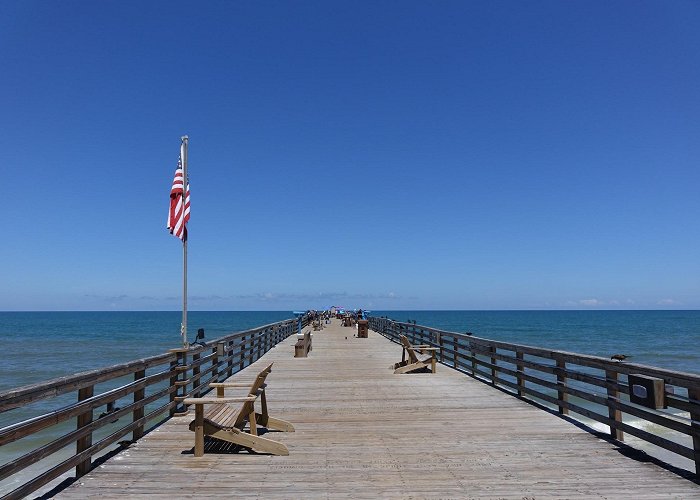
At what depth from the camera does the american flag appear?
30.2ft

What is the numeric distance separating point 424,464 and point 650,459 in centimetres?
240

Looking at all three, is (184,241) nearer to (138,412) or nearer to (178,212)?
(178,212)

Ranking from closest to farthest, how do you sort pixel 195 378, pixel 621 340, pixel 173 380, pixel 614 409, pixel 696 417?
pixel 696 417 < pixel 614 409 < pixel 173 380 < pixel 195 378 < pixel 621 340

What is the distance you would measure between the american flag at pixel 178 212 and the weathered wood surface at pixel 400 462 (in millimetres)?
3248

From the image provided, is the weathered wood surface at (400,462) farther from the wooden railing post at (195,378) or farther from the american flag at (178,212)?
the american flag at (178,212)

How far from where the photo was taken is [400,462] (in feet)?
18.1

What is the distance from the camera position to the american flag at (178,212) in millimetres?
9219

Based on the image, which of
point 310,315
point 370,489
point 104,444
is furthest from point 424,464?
point 310,315

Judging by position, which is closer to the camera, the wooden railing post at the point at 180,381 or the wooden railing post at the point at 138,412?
the wooden railing post at the point at 138,412

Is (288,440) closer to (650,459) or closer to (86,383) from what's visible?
(86,383)

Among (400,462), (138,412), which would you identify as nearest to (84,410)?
(138,412)

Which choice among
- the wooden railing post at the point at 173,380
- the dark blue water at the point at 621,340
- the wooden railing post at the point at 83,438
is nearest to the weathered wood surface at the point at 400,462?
the wooden railing post at the point at 83,438

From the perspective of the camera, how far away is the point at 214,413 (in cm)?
609

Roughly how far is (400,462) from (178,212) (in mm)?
5955
